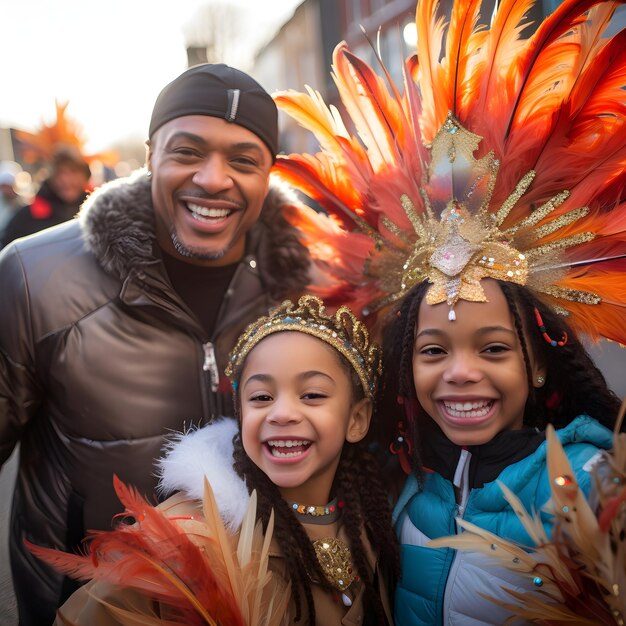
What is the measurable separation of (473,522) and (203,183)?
169 cm

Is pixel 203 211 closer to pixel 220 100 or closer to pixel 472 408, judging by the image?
pixel 220 100

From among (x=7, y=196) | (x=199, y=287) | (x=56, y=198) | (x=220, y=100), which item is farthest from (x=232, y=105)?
(x=7, y=196)

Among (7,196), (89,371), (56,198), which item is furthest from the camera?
(7,196)

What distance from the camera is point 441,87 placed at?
2283mm

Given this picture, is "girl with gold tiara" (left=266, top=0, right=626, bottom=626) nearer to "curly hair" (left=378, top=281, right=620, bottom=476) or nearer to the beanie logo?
"curly hair" (left=378, top=281, right=620, bottom=476)

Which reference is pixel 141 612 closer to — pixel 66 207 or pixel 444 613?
pixel 444 613

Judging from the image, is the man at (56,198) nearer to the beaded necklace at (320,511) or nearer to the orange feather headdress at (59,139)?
the orange feather headdress at (59,139)

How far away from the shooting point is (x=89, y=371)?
2627 millimetres

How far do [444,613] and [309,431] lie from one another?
71 centimetres

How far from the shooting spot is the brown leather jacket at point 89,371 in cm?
262

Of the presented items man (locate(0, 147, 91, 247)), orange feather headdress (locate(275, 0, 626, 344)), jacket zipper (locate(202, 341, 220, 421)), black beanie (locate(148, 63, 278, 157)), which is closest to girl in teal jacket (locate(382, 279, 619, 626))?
orange feather headdress (locate(275, 0, 626, 344))

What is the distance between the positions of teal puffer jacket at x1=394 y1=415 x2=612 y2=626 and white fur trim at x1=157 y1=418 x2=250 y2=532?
608 millimetres

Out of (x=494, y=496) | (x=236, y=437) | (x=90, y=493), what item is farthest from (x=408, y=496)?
(x=90, y=493)

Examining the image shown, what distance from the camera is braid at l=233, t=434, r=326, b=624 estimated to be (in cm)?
198
